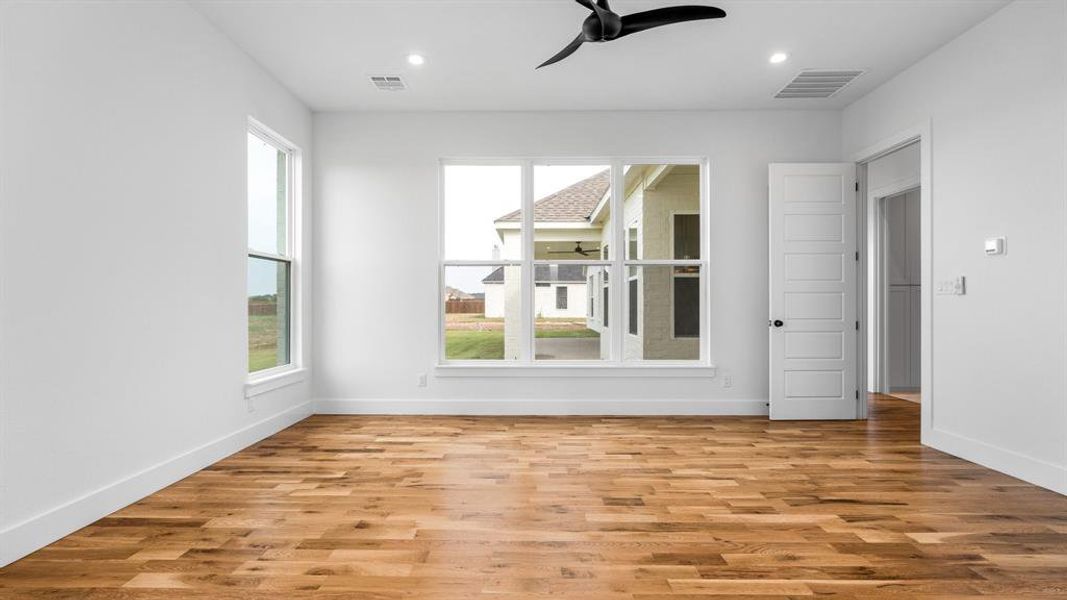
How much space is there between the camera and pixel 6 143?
2.27m

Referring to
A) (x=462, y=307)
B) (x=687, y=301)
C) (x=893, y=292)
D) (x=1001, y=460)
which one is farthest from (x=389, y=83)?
(x=893, y=292)

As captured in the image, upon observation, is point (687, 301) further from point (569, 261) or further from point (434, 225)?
point (434, 225)

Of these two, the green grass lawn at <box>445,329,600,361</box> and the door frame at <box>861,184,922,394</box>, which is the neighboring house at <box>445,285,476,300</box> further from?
the door frame at <box>861,184,922,394</box>

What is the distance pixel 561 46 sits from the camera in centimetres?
402

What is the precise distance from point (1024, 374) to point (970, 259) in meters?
0.84

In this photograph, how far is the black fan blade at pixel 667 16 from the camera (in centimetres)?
306

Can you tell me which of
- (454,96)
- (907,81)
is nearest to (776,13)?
(907,81)

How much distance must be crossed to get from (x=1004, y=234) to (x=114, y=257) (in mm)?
5255

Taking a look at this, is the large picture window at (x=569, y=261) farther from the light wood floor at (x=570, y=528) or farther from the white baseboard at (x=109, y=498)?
the white baseboard at (x=109, y=498)

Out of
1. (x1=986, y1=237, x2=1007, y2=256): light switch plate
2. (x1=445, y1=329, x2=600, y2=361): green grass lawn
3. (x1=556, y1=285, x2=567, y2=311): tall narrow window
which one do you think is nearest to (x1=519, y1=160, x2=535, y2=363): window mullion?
(x1=445, y1=329, x2=600, y2=361): green grass lawn

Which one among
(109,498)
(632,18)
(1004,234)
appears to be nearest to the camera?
(109,498)

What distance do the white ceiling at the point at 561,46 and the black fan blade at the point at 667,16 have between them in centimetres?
41

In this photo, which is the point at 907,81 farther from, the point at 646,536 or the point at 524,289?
the point at 646,536

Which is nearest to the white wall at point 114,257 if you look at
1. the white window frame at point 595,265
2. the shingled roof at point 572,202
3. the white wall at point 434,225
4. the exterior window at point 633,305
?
the white wall at point 434,225
